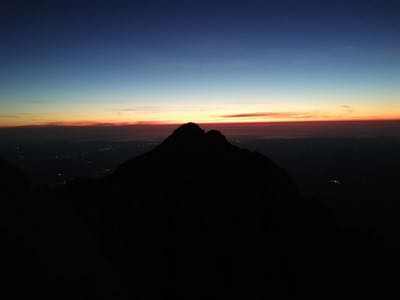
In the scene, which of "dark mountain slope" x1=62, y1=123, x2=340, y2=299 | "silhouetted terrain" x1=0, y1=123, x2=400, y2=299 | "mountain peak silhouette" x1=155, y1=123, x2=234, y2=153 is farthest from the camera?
"mountain peak silhouette" x1=155, y1=123, x2=234, y2=153

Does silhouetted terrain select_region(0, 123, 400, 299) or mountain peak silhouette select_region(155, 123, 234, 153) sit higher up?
mountain peak silhouette select_region(155, 123, 234, 153)

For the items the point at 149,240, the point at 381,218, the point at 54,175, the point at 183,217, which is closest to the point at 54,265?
the point at 149,240

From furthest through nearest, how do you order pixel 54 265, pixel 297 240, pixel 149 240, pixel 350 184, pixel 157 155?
pixel 350 184 < pixel 157 155 < pixel 297 240 < pixel 149 240 < pixel 54 265

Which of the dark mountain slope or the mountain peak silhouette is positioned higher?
the mountain peak silhouette

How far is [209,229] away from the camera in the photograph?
30.2 m

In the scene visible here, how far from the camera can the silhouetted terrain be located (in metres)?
24.5

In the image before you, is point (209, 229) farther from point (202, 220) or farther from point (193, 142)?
point (193, 142)

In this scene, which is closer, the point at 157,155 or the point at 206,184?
the point at 206,184

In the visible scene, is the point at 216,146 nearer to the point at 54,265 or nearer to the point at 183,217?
the point at 183,217

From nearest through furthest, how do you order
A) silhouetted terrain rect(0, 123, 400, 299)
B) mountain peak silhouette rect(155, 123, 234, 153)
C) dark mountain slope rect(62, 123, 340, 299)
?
silhouetted terrain rect(0, 123, 400, 299) → dark mountain slope rect(62, 123, 340, 299) → mountain peak silhouette rect(155, 123, 234, 153)

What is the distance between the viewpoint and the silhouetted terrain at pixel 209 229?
24453mm

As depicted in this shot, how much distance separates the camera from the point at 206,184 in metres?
33.9

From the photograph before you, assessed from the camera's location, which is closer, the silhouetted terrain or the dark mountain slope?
the silhouetted terrain

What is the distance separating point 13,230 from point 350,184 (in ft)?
588
